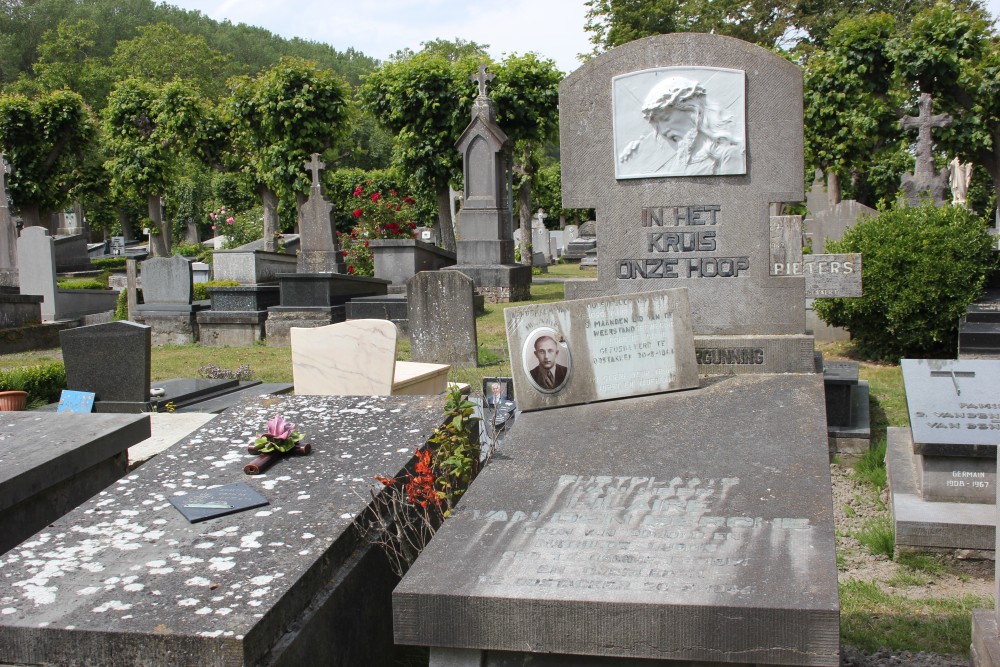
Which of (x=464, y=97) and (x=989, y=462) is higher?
(x=464, y=97)

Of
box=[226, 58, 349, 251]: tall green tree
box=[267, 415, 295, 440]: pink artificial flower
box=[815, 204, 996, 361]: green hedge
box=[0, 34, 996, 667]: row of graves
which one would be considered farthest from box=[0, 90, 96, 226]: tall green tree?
box=[267, 415, 295, 440]: pink artificial flower

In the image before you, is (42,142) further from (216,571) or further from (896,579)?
(896,579)

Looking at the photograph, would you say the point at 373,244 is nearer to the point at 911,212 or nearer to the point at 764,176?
the point at 911,212

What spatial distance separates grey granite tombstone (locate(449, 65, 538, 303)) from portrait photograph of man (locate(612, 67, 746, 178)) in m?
12.0

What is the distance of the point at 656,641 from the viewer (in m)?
2.51

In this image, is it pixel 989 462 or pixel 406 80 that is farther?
pixel 406 80

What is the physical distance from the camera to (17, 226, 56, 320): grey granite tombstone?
54.4 feet

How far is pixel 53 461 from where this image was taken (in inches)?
160

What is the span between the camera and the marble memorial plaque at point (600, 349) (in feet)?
14.3

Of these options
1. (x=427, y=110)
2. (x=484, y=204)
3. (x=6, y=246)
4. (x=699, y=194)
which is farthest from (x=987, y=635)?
(x=427, y=110)

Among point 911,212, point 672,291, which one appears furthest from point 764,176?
point 911,212

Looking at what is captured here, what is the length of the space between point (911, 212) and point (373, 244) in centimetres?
1009

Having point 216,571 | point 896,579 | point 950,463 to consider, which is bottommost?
point 896,579

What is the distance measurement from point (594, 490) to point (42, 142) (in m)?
28.2
